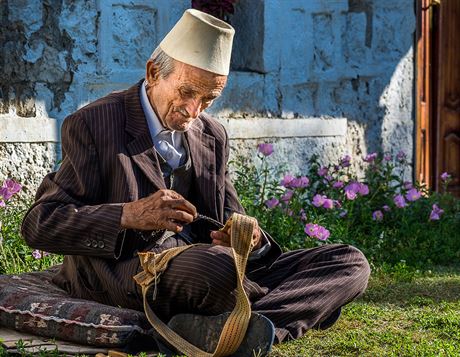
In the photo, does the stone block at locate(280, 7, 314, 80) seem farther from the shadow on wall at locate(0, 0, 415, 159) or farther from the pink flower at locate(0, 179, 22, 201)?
the pink flower at locate(0, 179, 22, 201)

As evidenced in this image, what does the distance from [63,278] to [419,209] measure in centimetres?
376

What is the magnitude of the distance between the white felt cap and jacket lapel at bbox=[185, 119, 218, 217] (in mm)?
409

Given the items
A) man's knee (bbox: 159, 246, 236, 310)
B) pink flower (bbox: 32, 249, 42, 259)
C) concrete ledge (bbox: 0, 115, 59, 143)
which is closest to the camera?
man's knee (bbox: 159, 246, 236, 310)

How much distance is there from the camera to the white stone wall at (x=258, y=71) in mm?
6477

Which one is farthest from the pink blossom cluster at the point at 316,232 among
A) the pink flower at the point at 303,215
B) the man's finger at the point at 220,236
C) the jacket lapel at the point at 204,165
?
the man's finger at the point at 220,236

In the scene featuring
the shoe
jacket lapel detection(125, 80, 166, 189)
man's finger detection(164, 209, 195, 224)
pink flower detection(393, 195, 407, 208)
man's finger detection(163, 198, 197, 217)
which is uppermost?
jacket lapel detection(125, 80, 166, 189)

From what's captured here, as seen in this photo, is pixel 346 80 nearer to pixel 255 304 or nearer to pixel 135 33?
pixel 135 33


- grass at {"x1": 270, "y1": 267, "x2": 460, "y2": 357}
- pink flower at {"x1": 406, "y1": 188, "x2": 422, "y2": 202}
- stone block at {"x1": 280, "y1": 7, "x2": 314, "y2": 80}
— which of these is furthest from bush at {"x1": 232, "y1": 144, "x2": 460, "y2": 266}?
stone block at {"x1": 280, "y1": 7, "x2": 314, "y2": 80}

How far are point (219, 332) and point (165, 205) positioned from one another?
503 millimetres

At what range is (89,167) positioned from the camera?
4.44 m

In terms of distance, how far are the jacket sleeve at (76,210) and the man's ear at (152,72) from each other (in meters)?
0.32

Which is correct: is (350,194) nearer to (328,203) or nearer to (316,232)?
(328,203)

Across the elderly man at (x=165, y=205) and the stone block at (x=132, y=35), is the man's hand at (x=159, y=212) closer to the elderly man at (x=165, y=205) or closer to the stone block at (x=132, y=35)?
the elderly man at (x=165, y=205)

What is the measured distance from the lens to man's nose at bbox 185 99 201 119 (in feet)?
14.6
